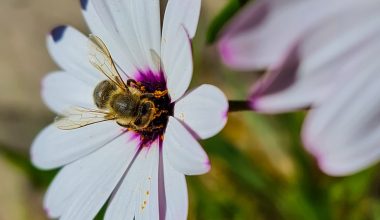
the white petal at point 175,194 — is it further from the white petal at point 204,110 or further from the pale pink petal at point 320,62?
the pale pink petal at point 320,62

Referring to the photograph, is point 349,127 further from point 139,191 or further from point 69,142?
point 69,142

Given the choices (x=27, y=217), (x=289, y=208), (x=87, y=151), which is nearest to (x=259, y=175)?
(x=289, y=208)

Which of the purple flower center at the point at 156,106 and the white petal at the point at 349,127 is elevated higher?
the white petal at the point at 349,127

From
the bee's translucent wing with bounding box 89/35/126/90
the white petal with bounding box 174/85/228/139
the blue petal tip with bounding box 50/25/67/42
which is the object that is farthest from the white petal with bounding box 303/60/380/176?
the blue petal tip with bounding box 50/25/67/42

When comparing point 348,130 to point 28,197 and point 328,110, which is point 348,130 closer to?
point 328,110

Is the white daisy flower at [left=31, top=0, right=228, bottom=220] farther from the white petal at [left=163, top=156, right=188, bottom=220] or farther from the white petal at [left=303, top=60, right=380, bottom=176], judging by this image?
the white petal at [left=303, top=60, right=380, bottom=176]

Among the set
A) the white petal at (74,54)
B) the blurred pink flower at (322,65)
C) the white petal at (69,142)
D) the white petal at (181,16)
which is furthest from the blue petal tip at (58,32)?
the blurred pink flower at (322,65)

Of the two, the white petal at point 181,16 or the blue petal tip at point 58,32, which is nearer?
the white petal at point 181,16
